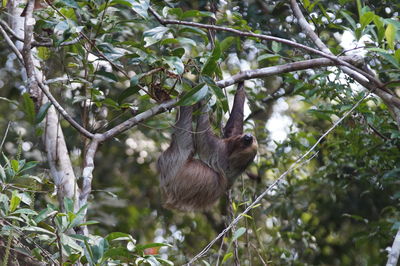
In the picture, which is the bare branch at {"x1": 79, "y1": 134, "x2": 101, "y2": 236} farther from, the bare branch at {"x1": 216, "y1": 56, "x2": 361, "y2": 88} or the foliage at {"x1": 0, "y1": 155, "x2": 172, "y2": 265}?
the bare branch at {"x1": 216, "y1": 56, "x2": 361, "y2": 88}

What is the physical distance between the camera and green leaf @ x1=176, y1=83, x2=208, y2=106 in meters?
4.59

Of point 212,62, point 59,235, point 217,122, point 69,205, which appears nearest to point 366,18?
point 212,62

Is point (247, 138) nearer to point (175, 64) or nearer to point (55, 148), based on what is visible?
point (55, 148)

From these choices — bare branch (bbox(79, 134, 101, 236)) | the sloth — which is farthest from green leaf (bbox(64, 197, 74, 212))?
the sloth

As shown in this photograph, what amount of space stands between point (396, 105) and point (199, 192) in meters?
3.27

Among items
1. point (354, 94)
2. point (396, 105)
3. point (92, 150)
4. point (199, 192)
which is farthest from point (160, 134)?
point (396, 105)

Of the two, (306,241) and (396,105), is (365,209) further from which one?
(396,105)

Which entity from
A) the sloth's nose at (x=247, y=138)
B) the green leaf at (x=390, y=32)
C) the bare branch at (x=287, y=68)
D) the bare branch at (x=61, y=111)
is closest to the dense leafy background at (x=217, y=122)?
the green leaf at (x=390, y=32)

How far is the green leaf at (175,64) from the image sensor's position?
14.7 ft

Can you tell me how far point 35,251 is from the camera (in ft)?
13.4

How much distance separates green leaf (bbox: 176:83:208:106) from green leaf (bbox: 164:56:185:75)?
7.6 inches

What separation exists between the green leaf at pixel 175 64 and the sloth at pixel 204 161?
2.23m

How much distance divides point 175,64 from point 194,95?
299 millimetres

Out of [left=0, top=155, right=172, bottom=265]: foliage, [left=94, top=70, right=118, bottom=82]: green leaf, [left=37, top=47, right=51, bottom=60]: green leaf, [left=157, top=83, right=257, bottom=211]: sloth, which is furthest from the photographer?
[left=157, top=83, right=257, bottom=211]: sloth
